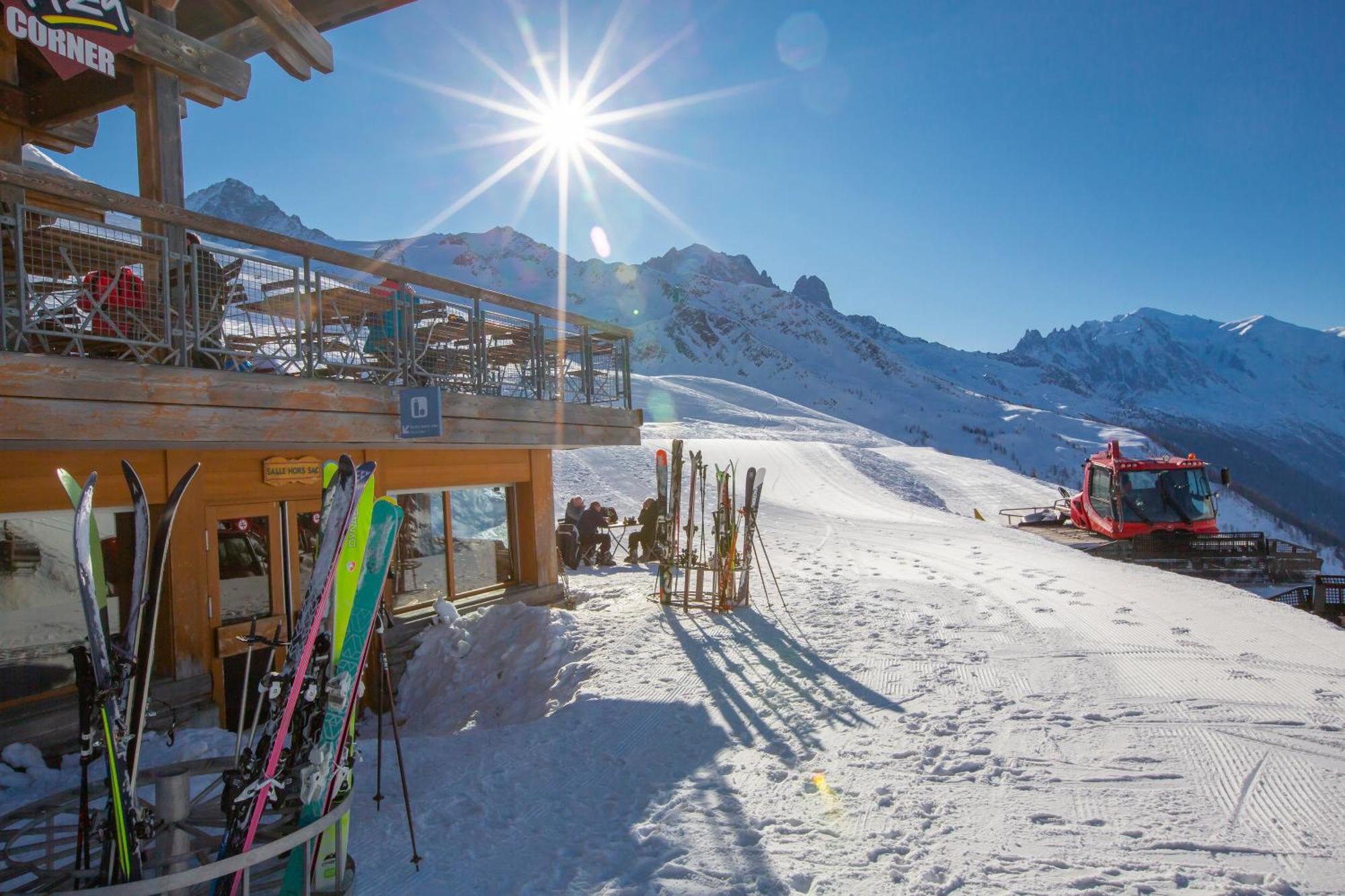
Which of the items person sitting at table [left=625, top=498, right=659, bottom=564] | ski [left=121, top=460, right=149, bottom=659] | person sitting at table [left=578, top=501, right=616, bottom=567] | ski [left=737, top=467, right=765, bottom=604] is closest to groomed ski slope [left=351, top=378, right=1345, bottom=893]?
ski [left=737, top=467, right=765, bottom=604]

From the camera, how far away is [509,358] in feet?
33.3

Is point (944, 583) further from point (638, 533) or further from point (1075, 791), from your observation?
point (1075, 791)

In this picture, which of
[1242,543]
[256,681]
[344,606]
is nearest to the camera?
[344,606]

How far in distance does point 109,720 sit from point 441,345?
5.92 meters

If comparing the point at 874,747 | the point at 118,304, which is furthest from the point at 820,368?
the point at 118,304

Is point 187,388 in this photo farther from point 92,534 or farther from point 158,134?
point 158,134

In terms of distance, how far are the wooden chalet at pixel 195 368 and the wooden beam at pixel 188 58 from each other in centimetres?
2

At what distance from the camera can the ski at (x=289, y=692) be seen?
3.06 meters

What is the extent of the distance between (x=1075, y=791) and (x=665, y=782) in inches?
99.2

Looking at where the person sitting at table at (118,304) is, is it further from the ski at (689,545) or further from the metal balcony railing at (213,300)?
the ski at (689,545)

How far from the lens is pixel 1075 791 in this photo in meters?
4.68

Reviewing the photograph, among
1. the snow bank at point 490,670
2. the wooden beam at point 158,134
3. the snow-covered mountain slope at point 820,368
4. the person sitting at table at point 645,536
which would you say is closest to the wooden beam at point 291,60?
the wooden beam at point 158,134

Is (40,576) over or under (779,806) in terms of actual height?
over

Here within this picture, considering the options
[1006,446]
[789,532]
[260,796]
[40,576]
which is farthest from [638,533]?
[1006,446]
